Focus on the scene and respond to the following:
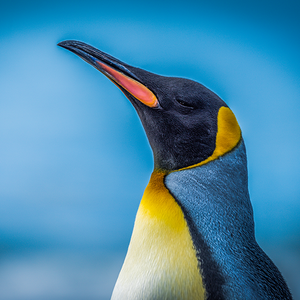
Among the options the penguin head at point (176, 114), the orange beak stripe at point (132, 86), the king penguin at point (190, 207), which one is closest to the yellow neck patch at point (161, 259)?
the king penguin at point (190, 207)

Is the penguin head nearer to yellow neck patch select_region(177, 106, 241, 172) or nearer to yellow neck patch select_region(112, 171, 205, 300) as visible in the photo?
yellow neck patch select_region(177, 106, 241, 172)

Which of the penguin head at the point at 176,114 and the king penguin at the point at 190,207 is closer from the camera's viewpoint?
the king penguin at the point at 190,207

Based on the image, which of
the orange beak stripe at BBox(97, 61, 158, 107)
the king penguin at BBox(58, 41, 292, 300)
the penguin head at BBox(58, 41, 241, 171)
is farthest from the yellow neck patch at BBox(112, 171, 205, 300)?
the orange beak stripe at BBox(97, 61, 158, 107)

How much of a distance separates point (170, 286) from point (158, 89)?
44cm

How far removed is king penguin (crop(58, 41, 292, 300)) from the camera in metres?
0.54

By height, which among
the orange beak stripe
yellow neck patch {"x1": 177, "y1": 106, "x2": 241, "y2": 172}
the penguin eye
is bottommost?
yellow neck patch {"x1": 177, "y1": 106, "x2": 241, "y2": 172}

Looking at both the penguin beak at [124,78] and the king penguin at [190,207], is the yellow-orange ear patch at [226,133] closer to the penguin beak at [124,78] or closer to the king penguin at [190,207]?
the king penguin at [190,207]

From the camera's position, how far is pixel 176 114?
0.70 meters

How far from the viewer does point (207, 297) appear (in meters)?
0.53

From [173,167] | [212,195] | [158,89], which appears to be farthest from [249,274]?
[158,89]

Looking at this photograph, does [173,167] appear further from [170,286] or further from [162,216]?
[170,286]

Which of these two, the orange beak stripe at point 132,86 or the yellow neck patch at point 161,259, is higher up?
the orange beak stripe at point 132,86

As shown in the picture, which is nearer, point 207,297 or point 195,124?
point 207,297

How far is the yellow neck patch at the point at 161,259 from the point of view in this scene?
0.54 metres
